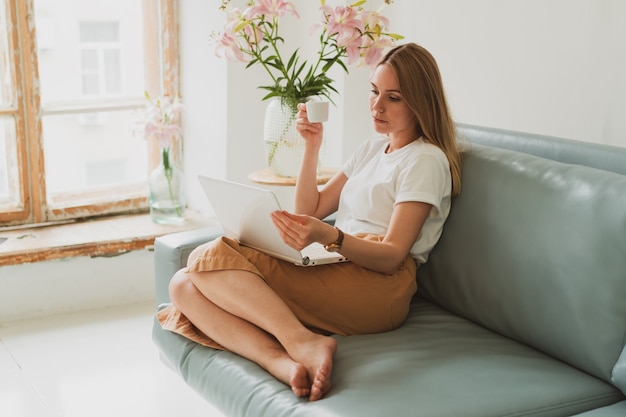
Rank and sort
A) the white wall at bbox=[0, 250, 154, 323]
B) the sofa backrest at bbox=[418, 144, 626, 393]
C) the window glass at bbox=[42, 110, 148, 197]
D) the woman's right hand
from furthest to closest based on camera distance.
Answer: the window glass at bbox=[42, 110, 148, 197]
the white wall at bbox=[0, 250, 154, 323]
the woman's right hand
the sofa backrest at bbox=[418, 144, 626, 393]

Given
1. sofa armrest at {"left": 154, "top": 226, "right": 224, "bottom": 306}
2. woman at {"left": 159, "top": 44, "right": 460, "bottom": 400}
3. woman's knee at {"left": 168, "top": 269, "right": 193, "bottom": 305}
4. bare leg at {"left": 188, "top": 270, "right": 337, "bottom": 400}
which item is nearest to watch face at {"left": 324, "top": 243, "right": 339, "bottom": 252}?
woman at {"left": 159, "top": 44, "right": 460, "bottom": 400}

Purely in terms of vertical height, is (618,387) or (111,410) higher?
(618,387)

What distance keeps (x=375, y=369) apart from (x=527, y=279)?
45 centimetres

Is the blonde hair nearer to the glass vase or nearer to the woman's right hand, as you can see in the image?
the woman's right hand

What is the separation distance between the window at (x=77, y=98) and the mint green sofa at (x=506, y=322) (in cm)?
156

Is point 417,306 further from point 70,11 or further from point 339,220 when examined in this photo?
point 70,11

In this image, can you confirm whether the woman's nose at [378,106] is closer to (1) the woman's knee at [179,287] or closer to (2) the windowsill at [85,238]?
(1) the woman's knee at [179,287]

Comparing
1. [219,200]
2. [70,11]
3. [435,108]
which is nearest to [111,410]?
[219,200]

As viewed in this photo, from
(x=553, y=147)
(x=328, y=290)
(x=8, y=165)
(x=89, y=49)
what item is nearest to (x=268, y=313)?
(x=328, y=290)

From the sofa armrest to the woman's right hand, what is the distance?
39 centimetres

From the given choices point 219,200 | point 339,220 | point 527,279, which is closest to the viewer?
point 527,279

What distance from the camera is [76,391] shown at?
2.77 m

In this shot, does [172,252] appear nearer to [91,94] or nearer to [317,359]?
[317,359]

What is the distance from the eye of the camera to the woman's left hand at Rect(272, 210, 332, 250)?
2066 mm
